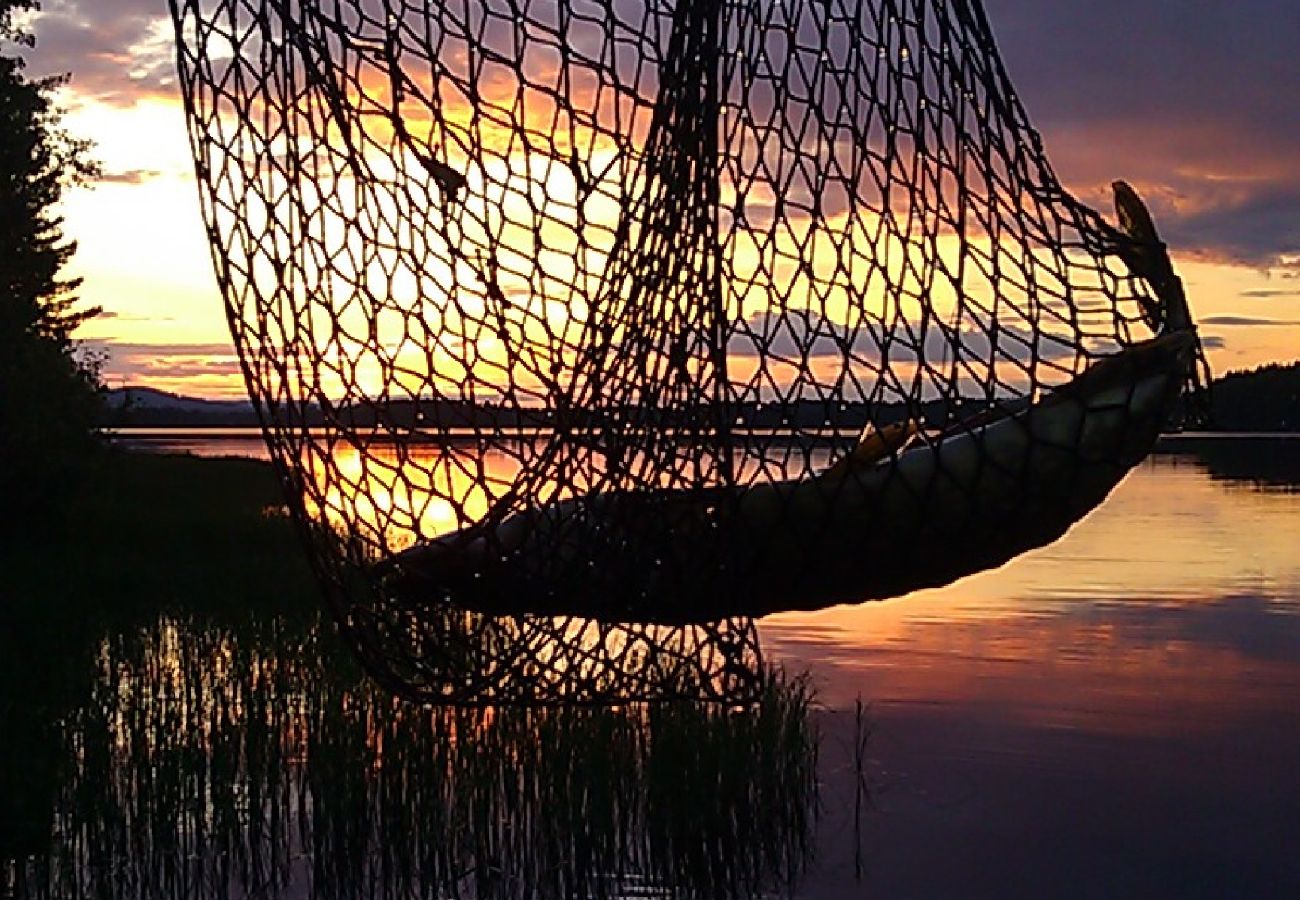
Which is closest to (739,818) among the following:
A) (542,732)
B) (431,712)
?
(542,732)

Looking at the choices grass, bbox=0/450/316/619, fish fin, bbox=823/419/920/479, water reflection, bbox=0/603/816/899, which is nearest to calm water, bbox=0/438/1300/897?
water reflection, bbox=0/603/816/899

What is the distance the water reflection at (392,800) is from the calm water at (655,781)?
1 cm

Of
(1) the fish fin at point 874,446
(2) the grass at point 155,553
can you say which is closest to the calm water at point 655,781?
(2) the grass at point 155,553

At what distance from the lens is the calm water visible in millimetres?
6480

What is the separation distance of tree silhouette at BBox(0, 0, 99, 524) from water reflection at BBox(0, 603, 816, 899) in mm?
8907

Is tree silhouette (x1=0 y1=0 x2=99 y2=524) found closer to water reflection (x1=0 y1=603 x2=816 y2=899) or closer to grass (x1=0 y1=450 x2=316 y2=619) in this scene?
grass (x1=0 y1=450 x2=316 y2=619)

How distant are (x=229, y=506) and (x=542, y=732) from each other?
47.1 ft

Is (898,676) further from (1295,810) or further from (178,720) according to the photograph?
(178,720)

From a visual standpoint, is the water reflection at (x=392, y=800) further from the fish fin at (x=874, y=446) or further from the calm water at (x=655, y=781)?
the fish fin at (x=874, y=446)

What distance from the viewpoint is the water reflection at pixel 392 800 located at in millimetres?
6309

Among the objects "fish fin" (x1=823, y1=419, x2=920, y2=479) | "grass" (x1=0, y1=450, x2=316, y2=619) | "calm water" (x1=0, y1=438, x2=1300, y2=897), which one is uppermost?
"fish fin" (x1=823, y1=419, x2=920, y2=479)

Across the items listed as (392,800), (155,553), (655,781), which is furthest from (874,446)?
(155,553)

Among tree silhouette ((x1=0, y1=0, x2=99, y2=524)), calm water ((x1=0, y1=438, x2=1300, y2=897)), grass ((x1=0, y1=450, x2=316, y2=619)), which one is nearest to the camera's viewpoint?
calm water ((x1=0, y1=438, x2=1300, y2=897))

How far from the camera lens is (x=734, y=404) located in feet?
7.75
